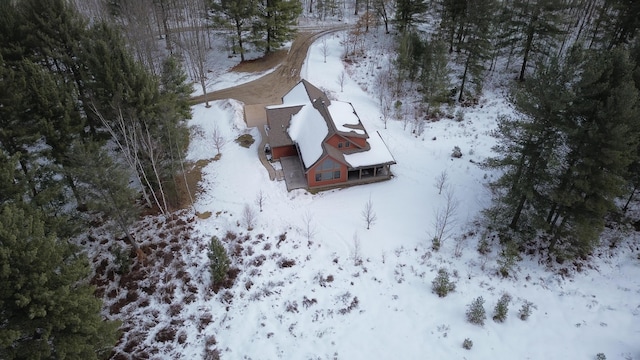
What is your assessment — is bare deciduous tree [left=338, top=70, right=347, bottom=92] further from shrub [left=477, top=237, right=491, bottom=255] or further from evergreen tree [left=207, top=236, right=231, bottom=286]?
evergreen tree [left=207, top=236, right=231, bottom=286]

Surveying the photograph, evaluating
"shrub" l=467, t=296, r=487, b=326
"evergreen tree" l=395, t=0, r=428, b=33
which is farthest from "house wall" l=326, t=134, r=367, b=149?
"evergreen tree" l=395, t=0, r=428, b=33

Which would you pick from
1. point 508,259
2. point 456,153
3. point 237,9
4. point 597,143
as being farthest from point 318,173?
point 237,9

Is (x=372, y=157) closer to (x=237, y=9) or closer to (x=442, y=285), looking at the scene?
(x=442, y=285)

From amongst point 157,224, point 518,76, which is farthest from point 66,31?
point 518,76

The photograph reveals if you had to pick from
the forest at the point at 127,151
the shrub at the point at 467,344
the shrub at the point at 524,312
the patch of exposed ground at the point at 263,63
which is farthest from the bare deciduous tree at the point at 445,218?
the patch of exposed ground at the point at 263,63

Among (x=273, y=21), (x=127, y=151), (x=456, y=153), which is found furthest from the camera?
(x=273, y=21)

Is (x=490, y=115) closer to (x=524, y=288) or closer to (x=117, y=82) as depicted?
(x=524, y=288)

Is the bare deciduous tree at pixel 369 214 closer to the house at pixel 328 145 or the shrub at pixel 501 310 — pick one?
the house at pixel 328 145
